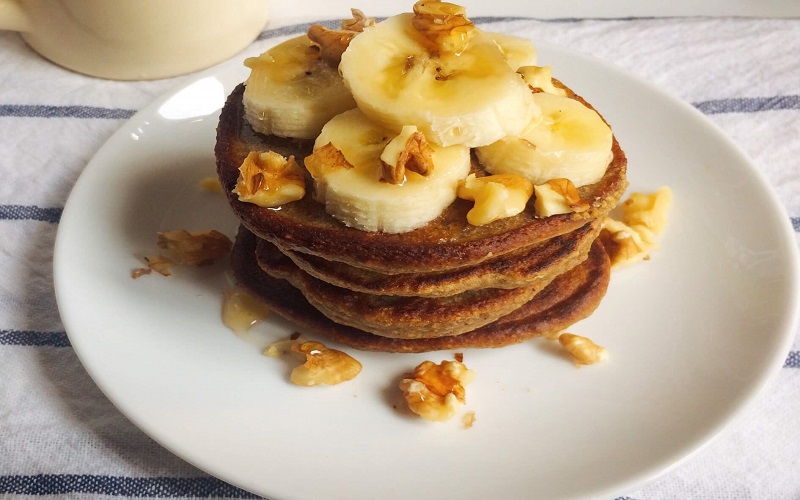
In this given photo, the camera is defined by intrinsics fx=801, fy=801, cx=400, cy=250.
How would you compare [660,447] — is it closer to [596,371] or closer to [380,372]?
[596,371]

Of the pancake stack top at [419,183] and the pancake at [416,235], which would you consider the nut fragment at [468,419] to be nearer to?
the pancake stack top at [419,183]

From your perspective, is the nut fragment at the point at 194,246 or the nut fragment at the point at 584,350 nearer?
the nut fragment at the point at 584,350

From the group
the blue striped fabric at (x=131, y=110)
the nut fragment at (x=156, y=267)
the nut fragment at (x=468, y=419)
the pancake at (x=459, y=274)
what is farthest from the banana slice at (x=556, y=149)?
the blue striped fabric at (x=131, y=110)

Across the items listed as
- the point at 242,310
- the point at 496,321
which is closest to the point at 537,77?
the point at 496,321

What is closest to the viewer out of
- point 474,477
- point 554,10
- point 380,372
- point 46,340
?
point 474,477

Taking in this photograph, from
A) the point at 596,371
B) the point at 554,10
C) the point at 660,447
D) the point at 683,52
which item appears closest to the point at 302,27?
the point at 554,10

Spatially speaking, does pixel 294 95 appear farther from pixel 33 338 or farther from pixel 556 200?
pixel 33 338
